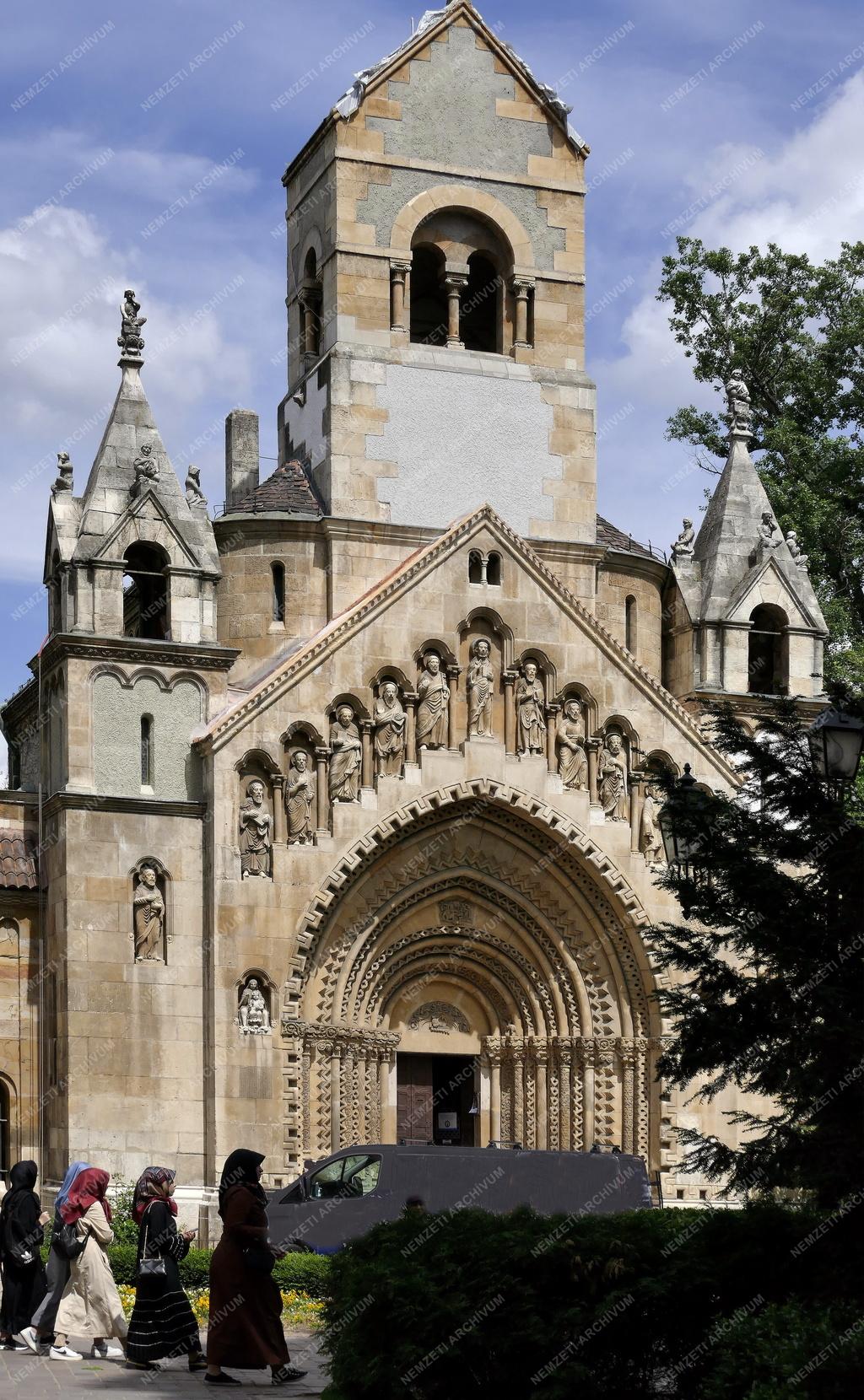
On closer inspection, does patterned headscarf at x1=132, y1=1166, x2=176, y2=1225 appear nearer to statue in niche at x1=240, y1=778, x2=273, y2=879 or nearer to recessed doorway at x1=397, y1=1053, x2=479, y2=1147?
statue in niche at x1=240, y1=778, x2=273, y2=879

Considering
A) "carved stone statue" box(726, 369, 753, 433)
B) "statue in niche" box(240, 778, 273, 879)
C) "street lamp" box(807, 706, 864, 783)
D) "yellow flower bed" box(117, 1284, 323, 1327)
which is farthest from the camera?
"carved stone statue" box(726, 369, 753, 433)

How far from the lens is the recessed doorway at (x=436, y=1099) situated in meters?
35.7

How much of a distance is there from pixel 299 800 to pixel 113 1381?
1499cm

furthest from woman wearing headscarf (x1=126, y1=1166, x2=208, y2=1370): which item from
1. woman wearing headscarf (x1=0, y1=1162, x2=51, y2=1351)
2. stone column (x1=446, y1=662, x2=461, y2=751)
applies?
stone column (x1=446, y1=662, x2=461, y2=751)

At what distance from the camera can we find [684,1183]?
35.0 metres

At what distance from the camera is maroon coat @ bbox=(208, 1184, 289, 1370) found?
18750 mm

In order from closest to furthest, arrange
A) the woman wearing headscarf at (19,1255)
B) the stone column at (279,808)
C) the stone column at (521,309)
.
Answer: the woman wearing headscarf at (19,1255)
the stone column at (279,808)
the stone column at (521,309)

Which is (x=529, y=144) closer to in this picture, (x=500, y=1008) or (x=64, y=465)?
(x=64, y=465)

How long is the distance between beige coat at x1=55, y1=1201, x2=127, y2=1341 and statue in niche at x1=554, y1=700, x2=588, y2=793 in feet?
49.5

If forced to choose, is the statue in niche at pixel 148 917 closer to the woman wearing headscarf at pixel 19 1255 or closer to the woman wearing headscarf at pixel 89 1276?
the woman wearing headscarf at pixel 19 1255

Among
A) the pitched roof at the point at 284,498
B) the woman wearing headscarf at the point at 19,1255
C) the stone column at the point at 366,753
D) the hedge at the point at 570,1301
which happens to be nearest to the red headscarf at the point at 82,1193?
the woman wearing headscarf at the point at 19,1255

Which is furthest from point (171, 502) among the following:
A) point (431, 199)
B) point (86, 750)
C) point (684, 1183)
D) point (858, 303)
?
point (858, 303)

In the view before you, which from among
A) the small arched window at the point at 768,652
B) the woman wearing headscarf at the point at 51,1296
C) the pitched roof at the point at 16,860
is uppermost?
the small arched window at the point at 768,652

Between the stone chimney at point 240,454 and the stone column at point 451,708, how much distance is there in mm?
8342
